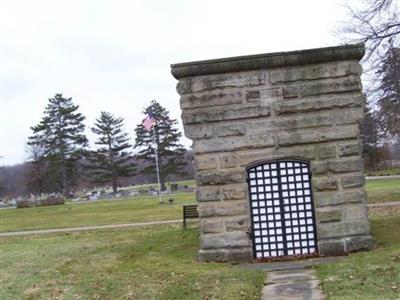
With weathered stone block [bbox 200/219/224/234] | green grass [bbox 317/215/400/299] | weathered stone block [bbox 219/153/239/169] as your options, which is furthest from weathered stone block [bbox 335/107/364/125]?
weathered stone block [bbox 200/219/224/234]

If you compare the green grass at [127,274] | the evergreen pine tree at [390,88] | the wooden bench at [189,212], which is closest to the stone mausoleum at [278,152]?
the green grass at [127,274]

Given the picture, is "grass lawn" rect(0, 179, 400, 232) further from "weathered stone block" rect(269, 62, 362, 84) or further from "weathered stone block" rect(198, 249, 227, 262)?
"weathered stone block" rect(198, 249, 227, 262)

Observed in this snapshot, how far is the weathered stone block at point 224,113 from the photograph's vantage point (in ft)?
40.9

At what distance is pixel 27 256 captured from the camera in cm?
1752

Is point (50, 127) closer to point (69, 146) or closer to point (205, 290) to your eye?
point (69, 146)

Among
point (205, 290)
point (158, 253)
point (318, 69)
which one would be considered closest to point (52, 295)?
point (205, 290)

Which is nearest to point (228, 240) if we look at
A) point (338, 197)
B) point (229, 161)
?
point (229, 161)

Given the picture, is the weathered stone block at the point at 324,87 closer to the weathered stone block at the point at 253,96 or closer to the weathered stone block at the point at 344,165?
the weathered stone block at the point at 253,96

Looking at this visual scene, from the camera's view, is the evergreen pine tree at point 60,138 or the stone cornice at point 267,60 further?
the evergreen pine tree at point 60,138

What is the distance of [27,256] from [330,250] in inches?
375

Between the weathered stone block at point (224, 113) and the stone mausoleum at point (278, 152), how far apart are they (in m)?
0.02

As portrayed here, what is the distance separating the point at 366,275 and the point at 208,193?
409 centimetres

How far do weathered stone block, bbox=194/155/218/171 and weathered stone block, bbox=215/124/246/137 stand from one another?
1.78ft

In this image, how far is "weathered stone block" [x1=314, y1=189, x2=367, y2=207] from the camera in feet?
40.5
